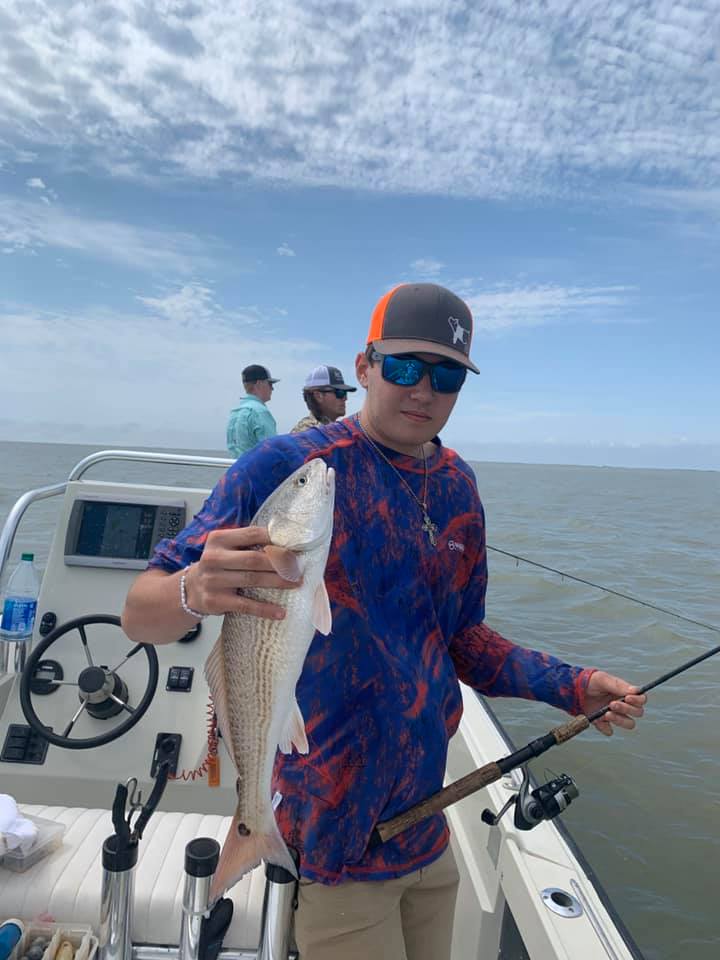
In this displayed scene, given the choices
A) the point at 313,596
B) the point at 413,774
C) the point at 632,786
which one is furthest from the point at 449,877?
the point at 632,786

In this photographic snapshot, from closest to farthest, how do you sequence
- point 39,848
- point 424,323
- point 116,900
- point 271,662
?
point 271,662
point 424,323
point 116,900
point 39,848

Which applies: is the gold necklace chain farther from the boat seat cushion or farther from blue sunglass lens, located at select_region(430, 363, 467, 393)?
the boat seat cushion

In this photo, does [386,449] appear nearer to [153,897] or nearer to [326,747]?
[326,747]

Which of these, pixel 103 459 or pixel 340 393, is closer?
pixel 103 459

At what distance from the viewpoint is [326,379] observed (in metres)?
6.04

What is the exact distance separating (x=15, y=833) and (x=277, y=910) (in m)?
1.21

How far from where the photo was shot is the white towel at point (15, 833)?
2463mm

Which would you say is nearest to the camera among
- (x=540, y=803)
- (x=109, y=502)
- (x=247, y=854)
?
(x=247, y=854)

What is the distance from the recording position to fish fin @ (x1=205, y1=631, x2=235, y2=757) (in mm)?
1575

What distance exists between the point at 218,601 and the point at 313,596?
7.9 inches

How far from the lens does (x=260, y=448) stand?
1.84m

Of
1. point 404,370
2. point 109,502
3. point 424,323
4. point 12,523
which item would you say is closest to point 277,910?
point 404,370

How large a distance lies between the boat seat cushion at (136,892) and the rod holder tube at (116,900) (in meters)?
0.23

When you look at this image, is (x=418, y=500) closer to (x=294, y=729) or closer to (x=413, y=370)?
(x=413, y=370)
